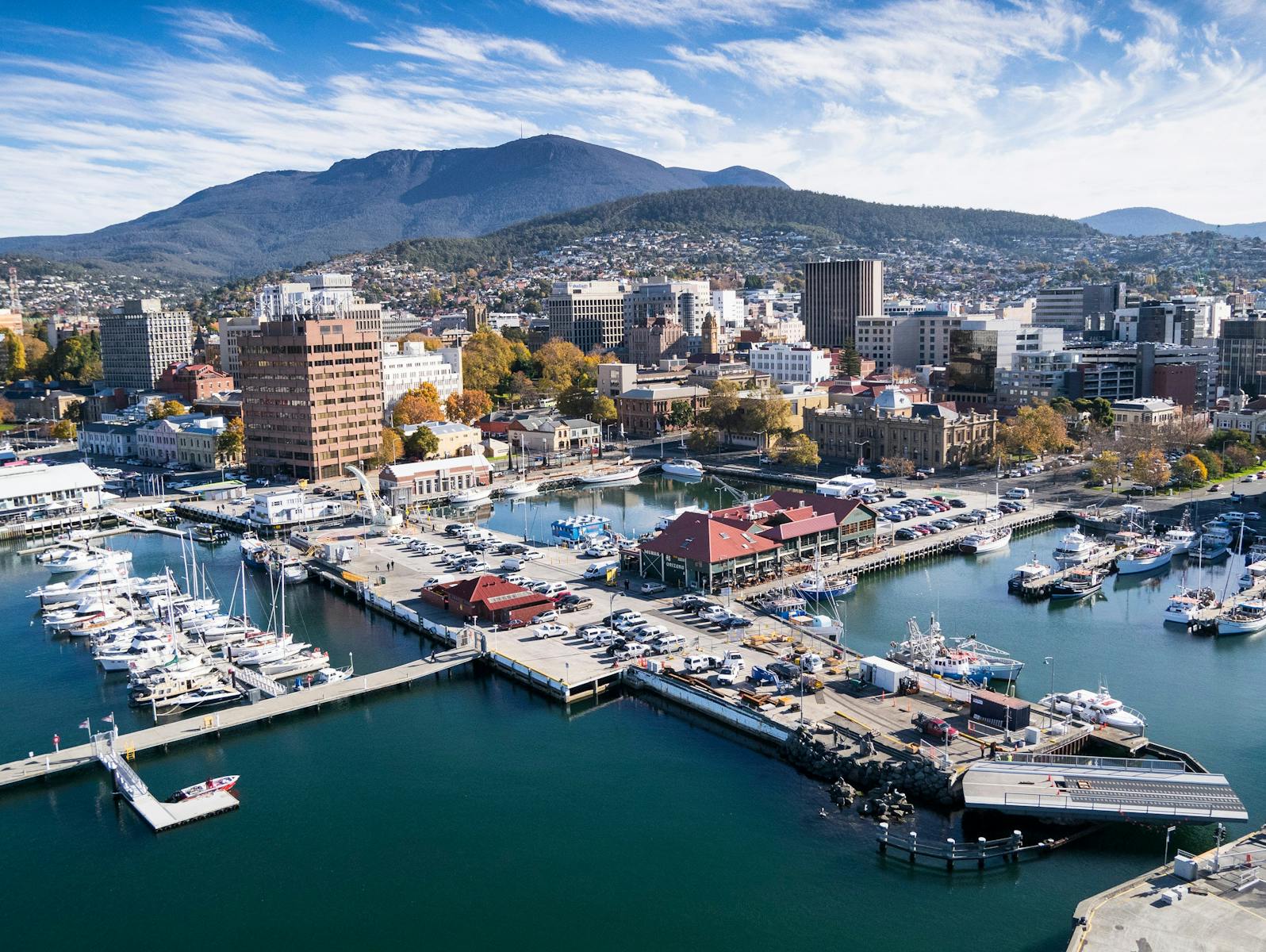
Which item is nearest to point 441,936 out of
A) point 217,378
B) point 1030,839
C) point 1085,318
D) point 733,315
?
point 1030,839

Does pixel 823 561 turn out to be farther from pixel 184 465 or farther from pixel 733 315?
pixel 733 315

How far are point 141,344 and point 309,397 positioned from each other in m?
48.2

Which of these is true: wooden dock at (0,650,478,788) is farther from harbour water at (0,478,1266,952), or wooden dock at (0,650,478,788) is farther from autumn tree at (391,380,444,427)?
autumn tree at (391,380,444,427)

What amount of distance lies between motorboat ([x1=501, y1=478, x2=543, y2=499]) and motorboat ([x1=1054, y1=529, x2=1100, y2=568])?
30.8 meters

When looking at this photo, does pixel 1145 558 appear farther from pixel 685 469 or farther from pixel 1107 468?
pixel 685 469

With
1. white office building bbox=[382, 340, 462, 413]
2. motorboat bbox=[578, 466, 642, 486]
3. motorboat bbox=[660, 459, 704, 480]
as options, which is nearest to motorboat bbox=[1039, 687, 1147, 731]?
motorboat bbox=[660, 459, 704, 480]

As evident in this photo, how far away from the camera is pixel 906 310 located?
128750mm

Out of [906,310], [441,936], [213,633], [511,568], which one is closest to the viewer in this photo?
[441,936]

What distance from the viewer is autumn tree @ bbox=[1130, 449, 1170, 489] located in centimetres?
5791

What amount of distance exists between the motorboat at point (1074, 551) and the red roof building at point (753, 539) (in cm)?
785

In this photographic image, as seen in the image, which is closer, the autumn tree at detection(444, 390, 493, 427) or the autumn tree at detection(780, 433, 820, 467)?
the autumn tree at detection(780, 433, 820, 467)

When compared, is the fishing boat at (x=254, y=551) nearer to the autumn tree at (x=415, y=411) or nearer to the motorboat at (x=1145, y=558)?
the autumn tree at (x=415, y=411)

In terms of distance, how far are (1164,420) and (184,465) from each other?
66.1 m

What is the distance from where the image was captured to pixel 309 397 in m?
65.7
